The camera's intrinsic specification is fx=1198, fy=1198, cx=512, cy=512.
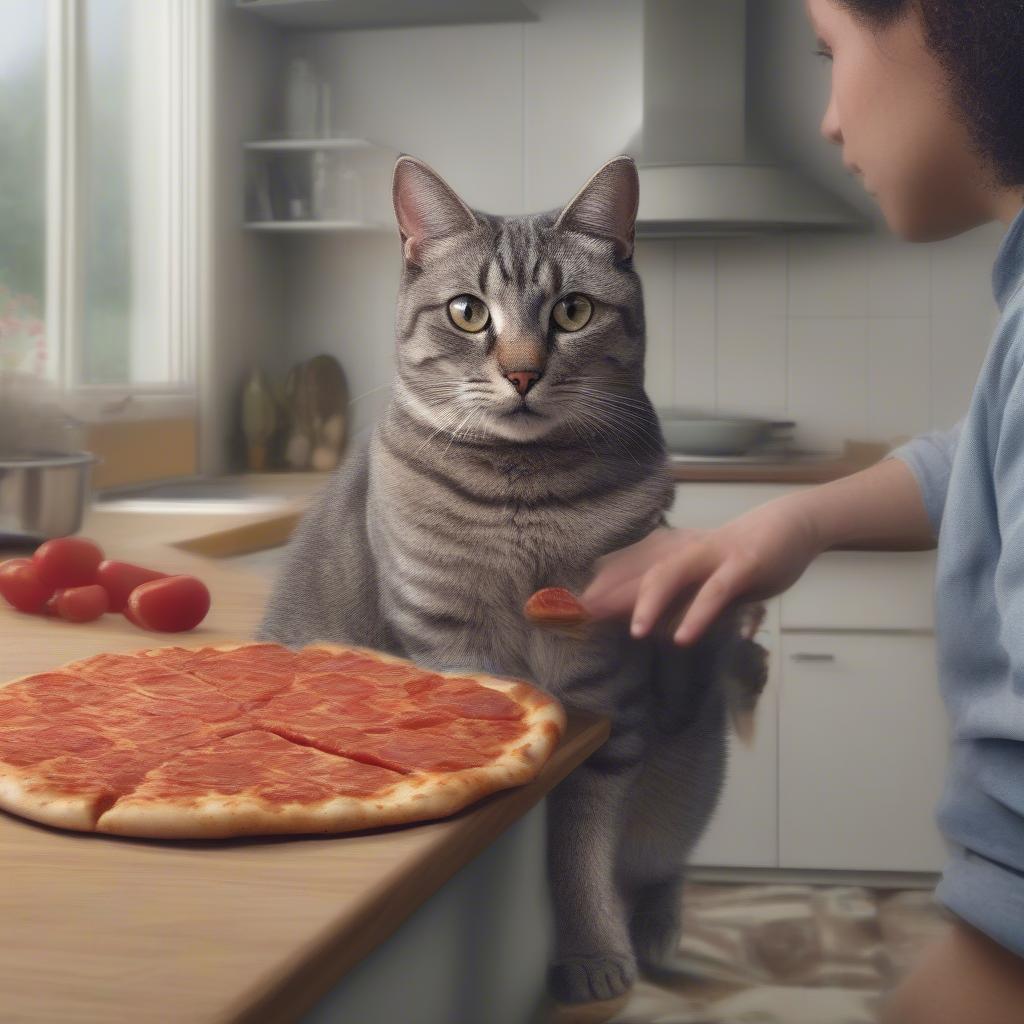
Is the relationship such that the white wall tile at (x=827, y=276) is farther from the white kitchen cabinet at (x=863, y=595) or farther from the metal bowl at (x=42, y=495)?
the metal bowl at (x=42, y=495)

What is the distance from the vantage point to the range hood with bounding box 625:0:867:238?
1.57 meters

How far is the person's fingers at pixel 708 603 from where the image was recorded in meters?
0.59

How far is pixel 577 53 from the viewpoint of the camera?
1.25 meters

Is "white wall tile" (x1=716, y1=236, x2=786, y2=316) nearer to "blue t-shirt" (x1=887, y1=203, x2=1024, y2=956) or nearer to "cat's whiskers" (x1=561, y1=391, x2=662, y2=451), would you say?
"cat's whiskers" (x1=561, y1=391, x2=662, y2=451)

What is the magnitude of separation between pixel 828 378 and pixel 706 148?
15.8 inches

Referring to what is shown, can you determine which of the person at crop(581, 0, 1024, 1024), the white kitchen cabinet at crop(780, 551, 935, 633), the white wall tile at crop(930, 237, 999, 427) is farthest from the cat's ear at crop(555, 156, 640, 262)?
the white wall tile at crop(930, 237, 999, 427)

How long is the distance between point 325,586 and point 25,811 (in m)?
0.37

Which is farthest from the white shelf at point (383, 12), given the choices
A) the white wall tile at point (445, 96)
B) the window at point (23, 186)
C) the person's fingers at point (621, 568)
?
the person's fingers at point (621, 568)

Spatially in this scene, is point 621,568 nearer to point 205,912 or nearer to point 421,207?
point 421,207

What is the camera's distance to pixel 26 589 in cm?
86

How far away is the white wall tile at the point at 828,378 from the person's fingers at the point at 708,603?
113cm

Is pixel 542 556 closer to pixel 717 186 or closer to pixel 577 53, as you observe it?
pixel 577 53

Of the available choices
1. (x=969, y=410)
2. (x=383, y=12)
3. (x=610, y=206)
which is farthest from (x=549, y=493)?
(x=383, y=12)

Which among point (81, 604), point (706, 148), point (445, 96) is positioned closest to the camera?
point (81, 604)
